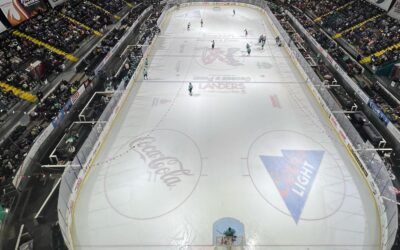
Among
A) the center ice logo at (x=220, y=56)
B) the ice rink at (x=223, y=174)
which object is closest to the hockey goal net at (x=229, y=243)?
the ice rink at (x=223, y=174)

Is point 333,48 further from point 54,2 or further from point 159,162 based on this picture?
point 54,2

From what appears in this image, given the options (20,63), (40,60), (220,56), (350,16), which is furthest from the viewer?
(350,16)

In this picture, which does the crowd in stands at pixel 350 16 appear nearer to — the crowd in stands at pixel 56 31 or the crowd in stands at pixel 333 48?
the crowd in stands at pixel 333 48

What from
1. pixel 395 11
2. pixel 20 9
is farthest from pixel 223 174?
pixel 395 11

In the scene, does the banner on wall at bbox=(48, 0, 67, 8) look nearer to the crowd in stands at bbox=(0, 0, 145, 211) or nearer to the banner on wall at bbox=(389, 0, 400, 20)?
the crowd in stands at bbox=(0, 0, 145, 211)

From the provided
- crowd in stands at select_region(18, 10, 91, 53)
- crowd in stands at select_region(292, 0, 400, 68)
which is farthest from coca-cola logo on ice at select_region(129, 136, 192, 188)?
crowd in stands at select_region(292, 0, 400, 68)

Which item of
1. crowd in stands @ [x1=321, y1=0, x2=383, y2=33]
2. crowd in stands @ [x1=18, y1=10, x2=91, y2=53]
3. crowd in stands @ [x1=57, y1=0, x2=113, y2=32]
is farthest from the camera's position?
crowd in stands @ [x1=57, y1=0, x2=113, y2=32]

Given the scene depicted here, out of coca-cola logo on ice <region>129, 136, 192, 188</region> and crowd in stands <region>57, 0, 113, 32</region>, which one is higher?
crowd in stands <region>57, 0, 113, 32</region>
